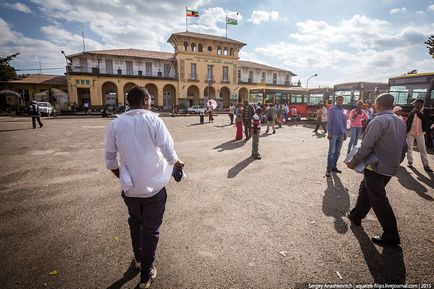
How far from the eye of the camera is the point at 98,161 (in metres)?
7.00

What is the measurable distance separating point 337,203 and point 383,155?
1.63 metres

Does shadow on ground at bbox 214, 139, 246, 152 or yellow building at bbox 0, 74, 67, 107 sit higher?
yellow building at bbox 0, 74, 67, 107

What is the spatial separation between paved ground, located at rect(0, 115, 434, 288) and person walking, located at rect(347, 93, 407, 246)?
348 mm

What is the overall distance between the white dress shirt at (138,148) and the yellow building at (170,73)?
30.7 metres

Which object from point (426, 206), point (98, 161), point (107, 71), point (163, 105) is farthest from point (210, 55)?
point (426, 206)

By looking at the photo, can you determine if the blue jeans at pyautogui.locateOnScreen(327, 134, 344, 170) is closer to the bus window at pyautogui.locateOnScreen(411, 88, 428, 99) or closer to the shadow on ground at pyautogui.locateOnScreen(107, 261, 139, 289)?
the shadow on ground at pyautogui.locateOnScreen(107, 261, 139, 289)

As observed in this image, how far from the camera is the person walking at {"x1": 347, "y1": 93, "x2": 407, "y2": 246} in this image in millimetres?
2891

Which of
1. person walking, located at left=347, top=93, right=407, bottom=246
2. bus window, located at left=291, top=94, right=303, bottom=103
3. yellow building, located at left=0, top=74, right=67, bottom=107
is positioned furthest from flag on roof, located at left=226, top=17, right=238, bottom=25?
person walking, located at left=347, top=93, right=407, bottom=246

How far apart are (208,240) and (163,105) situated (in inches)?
1544

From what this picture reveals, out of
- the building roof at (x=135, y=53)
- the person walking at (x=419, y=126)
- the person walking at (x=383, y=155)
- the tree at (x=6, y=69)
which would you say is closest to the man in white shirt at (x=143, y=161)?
the person walking at (x=383, y=155)

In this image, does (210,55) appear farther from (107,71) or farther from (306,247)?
(306,247)

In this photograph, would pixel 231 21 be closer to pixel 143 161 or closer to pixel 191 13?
Answer: pixel 191 13

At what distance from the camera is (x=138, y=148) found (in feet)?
6.88

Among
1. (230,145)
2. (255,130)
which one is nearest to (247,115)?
(230,145)
